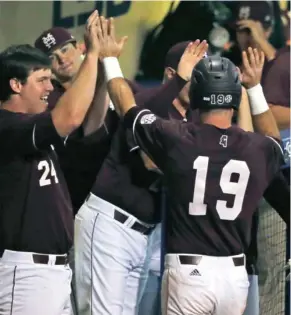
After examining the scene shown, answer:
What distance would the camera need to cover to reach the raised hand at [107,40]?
2693mm

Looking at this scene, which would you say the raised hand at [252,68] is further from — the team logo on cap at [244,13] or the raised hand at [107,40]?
the team logo on cap at [244,13]

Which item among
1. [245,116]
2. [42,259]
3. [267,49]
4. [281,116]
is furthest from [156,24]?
[42,259]

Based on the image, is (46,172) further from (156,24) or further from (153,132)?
(156,24)

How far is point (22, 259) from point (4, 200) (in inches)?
8.4

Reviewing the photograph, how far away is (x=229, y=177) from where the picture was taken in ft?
8.39

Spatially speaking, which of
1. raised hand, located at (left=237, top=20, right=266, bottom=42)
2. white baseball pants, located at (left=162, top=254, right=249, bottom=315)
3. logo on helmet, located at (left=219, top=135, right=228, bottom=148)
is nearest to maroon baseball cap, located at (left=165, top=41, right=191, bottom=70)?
logo on helmet, located at (left=219, top=135, right=228, bottom=148)

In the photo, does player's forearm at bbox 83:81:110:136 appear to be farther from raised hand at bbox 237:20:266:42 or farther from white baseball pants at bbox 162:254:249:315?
raised hand at bbox 237:20:266:42

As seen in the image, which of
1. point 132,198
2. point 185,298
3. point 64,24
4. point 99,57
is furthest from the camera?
point 64,24

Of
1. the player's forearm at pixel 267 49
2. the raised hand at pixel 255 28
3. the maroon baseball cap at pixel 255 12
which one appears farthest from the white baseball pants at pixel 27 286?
the maroon baseball cap at pixel 255 12

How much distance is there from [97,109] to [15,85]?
0.48 m

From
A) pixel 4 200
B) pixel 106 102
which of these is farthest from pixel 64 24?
pixel 4 200

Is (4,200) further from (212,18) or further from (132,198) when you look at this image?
(212,18)

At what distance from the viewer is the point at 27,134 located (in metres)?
2.46

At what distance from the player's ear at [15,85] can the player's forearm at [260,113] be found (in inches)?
35.5
